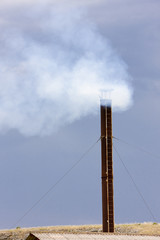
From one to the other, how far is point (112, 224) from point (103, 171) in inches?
198

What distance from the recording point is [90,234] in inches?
1395

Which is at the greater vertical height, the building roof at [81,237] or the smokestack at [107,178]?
the smokestack at [107,178]

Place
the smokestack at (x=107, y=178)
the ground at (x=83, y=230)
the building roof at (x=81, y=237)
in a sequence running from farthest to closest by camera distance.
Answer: the ground at (x=83, y=230)
the smokestack at (x=107, y=178)
the building roof at (x=81, y=237)

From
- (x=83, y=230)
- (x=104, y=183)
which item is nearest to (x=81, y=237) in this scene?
(x=104, y=183)

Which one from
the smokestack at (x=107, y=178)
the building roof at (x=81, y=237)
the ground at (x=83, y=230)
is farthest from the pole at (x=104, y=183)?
the building roof at (x=81, y=237)

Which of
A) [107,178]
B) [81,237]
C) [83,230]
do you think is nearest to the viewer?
[81,237]

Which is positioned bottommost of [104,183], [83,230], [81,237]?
[81,237]

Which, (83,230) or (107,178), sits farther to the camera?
(83,230)

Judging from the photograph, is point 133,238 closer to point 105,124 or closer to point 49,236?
point 49,236

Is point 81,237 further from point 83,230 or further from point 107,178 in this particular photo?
point 83,230

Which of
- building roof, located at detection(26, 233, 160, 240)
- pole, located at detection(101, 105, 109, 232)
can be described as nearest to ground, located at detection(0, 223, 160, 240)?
pole, located at detection(101, 105, 109, 232)

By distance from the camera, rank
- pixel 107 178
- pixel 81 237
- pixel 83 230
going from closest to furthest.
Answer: pixel 81 237, pixel 107 178, pixel 83 230

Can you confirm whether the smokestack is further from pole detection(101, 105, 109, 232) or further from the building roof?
the building roof

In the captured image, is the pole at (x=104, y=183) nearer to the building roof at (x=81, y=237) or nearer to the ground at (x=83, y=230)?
the ground at (x=83, y=230)
